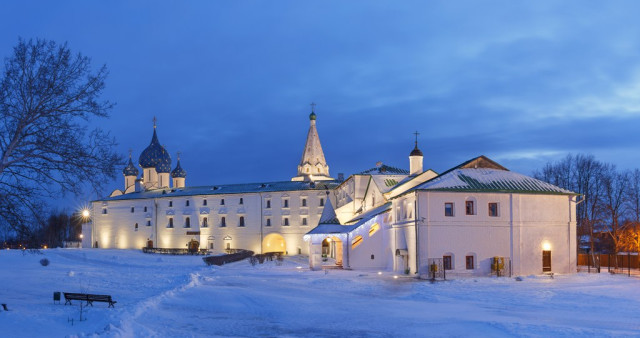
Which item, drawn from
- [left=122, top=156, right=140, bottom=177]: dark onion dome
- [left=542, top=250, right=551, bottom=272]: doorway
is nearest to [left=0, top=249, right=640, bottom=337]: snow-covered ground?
[left=542, top=250, right=551, bottom=272]: doorway

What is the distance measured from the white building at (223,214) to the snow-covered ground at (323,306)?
33.1 metres

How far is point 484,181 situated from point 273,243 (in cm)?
3847

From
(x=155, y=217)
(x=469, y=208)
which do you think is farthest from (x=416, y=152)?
(x=155, y=217)

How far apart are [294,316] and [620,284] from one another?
17834 mm

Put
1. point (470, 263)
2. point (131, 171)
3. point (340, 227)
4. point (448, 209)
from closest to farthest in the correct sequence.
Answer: point (470, 263) < point (448, 209) < point (340, 227) < point (131, 171)

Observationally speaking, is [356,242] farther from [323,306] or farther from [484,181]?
[323,306]

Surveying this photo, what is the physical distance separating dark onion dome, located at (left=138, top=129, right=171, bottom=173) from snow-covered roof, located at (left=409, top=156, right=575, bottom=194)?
53291mm

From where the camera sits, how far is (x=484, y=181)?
36906 mm

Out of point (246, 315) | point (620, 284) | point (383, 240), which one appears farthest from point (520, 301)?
point (383, 240)

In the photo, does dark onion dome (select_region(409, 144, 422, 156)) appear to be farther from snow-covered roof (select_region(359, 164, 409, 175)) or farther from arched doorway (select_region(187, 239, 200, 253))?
arched doorway (select_region(187, 239, 200, 253))

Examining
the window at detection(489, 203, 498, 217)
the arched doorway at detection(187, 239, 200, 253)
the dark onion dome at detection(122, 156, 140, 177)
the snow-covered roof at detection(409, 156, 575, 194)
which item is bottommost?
the arched doorway at detection(187, 239, 200, 253)

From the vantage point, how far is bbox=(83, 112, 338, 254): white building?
69.6 meters

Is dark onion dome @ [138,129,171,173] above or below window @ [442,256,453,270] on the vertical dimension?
above

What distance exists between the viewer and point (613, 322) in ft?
62.4
